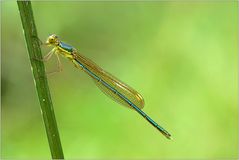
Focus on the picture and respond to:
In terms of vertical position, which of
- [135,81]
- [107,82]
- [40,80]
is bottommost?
[40,80]

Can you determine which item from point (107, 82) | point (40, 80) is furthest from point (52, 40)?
point (40, 80)

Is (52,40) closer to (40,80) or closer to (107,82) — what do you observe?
(107,82)

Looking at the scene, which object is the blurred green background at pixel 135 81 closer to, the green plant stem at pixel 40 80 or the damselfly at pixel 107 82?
the damselfly at pixel 107 82

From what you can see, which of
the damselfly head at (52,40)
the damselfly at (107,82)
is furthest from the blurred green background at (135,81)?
the damselfly head at (52,40)

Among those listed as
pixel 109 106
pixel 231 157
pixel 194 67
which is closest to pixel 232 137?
pixel 231 157

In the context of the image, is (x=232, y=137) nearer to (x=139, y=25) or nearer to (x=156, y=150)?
(x=156, y=150)

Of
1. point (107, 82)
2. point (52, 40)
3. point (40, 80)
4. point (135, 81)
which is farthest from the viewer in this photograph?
point (135, 81)

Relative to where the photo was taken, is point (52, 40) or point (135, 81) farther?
point (135, 81)
